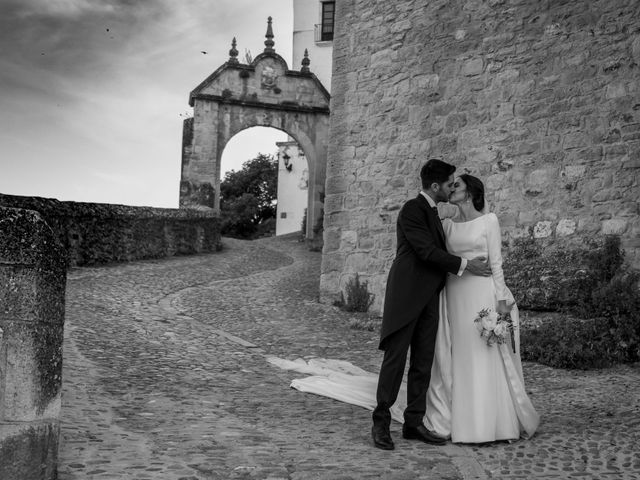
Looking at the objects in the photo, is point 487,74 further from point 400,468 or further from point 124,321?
point 400,468

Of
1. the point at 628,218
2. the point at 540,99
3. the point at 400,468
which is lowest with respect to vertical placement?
the point at 400,468

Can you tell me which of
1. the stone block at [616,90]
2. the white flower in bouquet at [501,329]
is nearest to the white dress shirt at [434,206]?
the white flower in bouquet at [501,329]

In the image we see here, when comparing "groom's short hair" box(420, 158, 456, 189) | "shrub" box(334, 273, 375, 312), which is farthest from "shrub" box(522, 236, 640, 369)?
"groom's short hair" box(420, 158, 456, 189)

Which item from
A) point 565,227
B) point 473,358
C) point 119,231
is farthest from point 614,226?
point 119,231

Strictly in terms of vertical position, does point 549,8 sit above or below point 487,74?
above

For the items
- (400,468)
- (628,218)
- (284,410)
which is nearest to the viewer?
(400,468)

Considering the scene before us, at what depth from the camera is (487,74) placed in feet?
31.0

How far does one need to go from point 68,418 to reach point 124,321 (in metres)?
4.26

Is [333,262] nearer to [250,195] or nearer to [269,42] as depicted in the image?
[269,42]

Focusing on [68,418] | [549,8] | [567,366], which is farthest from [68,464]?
[549,8]

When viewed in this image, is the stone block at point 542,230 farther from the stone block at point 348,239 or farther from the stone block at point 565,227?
the stone block at point 348,239

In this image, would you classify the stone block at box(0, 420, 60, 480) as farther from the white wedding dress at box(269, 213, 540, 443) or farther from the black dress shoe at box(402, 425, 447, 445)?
the white wedding dress at box(269, 213, 540, 443)

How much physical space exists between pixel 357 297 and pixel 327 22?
16.9 m

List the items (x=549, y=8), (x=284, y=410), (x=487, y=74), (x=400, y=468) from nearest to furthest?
(x=400, y=468)
(x=284, y=410)
(x=549, y=8)
(x=487, y=74)
